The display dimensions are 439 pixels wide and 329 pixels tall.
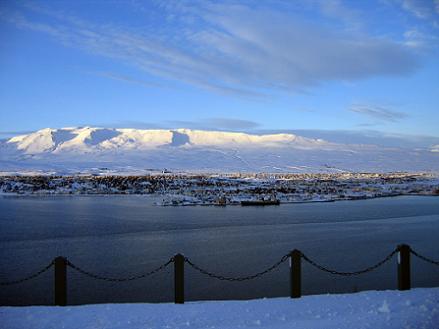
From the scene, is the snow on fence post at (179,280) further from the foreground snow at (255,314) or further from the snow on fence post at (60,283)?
the snow on fence post at (60,283)

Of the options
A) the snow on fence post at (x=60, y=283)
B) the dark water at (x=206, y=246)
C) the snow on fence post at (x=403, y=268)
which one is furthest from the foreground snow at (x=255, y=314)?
the dark water at (x=206, y=246)

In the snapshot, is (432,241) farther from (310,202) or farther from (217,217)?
(310,202)

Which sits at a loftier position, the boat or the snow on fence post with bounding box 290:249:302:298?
the snow on fence post with bounding box 290:249:302:298

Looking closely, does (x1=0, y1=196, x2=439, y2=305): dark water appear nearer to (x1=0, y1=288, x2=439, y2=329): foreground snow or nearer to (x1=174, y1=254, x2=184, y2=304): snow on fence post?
(x1=174, y1=254, x2=184, y2=304): snow on fence post

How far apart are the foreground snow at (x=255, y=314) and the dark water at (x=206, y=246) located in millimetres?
3159

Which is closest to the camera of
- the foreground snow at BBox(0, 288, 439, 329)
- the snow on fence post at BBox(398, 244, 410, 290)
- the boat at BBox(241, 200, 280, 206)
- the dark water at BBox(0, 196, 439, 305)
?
the foreground snow at BBox(0, 288, 439, 329)

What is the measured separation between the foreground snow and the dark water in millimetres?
3159

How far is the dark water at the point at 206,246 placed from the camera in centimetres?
1310

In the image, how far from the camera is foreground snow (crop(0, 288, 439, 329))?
A: 26.5 ft

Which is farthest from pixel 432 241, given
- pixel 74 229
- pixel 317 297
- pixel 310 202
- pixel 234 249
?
pixel 310 202

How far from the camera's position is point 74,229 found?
1021 inches

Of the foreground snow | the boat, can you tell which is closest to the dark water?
the foreground snow

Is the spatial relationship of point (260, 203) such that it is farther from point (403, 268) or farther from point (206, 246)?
point (403, 268)

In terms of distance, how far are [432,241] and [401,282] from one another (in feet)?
38.8
